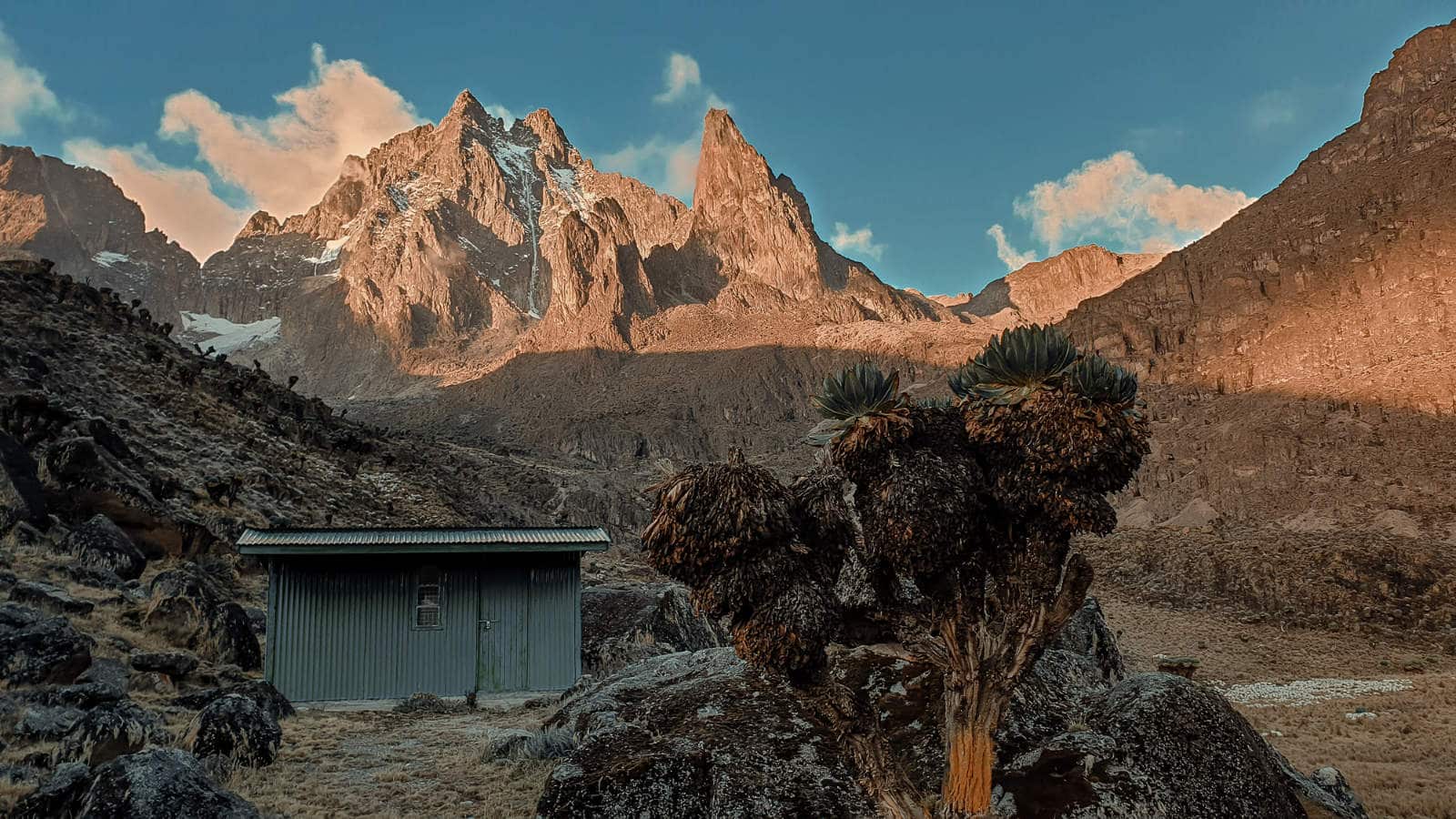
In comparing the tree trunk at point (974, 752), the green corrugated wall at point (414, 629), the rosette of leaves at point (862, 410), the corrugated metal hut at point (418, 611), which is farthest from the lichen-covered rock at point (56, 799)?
the green corrugated wall at point (414, 629)

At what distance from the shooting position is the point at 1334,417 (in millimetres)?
73062

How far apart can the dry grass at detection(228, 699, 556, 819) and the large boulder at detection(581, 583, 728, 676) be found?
7.25m

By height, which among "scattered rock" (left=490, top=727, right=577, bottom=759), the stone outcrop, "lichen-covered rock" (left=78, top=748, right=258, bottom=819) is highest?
the stone outcrop

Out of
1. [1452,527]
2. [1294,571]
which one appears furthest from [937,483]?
[1452,527]

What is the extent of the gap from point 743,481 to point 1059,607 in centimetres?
325

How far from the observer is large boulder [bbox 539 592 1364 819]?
339 inches

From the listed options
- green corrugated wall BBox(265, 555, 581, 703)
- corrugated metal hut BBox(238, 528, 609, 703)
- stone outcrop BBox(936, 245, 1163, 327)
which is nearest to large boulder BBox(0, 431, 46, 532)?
corrugated metal hut BBox(238, 528, 609, 703)

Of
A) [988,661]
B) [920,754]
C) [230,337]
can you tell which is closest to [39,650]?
[920,754]

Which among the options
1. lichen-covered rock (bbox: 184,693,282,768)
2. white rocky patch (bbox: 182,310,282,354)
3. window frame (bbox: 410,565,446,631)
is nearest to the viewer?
lichen-covered rock (bbox: 184,693,282,768)

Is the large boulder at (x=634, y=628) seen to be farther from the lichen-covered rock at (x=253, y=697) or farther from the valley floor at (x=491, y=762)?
the lichen-covered rock at (x=253, y=697)

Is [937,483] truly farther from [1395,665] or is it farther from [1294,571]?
[1294,571]

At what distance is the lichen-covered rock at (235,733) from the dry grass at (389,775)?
0.31 metres

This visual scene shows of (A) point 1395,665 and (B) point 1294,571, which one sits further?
(B) point 1294,571

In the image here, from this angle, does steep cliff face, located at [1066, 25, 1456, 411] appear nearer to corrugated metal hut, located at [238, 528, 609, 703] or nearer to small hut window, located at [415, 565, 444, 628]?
corrugated metal hut, located at [238, 528, 609, 703]
